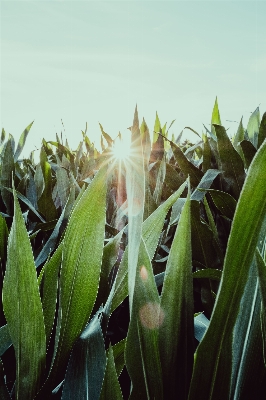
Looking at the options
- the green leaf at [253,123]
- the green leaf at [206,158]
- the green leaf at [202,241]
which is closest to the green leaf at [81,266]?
the green leaf at [202,241]

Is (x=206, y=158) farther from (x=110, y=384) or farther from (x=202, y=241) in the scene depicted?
(x=110, y=384)

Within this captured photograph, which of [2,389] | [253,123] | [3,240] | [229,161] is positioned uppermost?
[253,123]

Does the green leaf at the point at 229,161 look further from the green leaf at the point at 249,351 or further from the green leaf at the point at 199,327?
the green leaf at the point at 249,351

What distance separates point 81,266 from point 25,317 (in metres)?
0.07

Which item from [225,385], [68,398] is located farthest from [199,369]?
[68,398]

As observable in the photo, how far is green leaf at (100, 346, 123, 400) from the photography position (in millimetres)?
329

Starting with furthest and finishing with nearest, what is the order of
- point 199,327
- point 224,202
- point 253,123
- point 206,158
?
point 253,123
point 206,158
point 224,202
point 199,327

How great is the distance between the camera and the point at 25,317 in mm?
370

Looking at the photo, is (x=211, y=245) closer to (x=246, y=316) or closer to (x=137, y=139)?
(x=137, y=139)

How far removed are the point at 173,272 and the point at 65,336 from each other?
0.42ft

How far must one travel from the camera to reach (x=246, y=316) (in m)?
0.36

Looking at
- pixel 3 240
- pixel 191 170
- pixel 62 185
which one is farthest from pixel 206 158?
pixel 3 240

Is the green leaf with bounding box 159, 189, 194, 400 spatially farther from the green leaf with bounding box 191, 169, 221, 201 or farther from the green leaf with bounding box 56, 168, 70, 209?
the green leaf with bounding box 56, 168, 70, 209

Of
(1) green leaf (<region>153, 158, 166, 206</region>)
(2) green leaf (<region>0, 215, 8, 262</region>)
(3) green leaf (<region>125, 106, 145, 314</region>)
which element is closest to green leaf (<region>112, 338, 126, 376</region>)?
(3) green leaf (<region>125, 106, 145, 314</region>)
